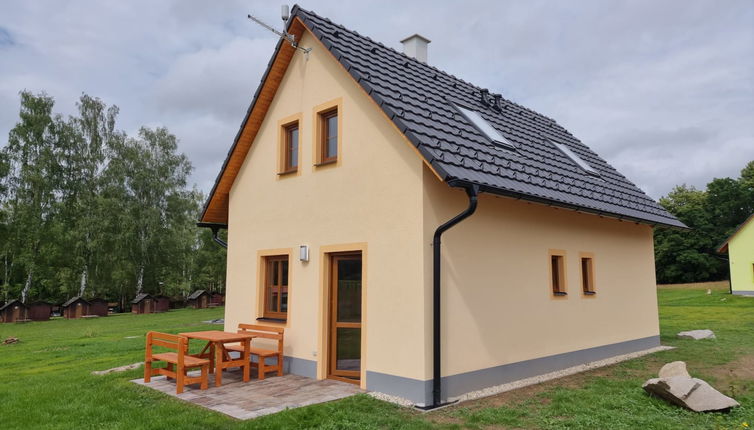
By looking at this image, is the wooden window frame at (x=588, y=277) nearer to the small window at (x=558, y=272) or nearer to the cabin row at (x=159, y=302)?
the small window at (x=558, y=272)

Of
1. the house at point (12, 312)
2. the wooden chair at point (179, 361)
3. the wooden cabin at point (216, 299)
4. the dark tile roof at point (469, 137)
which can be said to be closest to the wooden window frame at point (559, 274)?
the dark tile roof at point (469, 137)

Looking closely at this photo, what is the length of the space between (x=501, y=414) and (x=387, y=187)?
3439mm

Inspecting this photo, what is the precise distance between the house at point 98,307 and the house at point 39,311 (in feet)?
6.62

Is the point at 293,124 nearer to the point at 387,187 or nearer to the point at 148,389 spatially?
the point at 387,187

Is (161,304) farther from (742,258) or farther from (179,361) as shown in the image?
(742,258)

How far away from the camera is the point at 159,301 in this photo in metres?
31.4

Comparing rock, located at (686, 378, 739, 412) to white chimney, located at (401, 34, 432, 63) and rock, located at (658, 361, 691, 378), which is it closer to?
rock, located at (658, 361, 691, 378)

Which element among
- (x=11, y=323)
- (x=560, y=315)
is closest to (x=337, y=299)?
(x=560, y=315)

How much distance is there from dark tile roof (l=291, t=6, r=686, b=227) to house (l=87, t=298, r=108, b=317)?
1027 inches

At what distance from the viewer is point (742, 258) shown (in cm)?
3328

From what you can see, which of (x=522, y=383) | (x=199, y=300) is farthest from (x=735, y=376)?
(x=199, y=300)

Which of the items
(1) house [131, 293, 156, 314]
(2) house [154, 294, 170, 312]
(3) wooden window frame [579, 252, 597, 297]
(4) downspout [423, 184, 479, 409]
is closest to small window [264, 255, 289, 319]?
(4) downspout [423, 184, 479, 409]

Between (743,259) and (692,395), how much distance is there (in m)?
33.8

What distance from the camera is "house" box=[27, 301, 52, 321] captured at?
27041 mm
